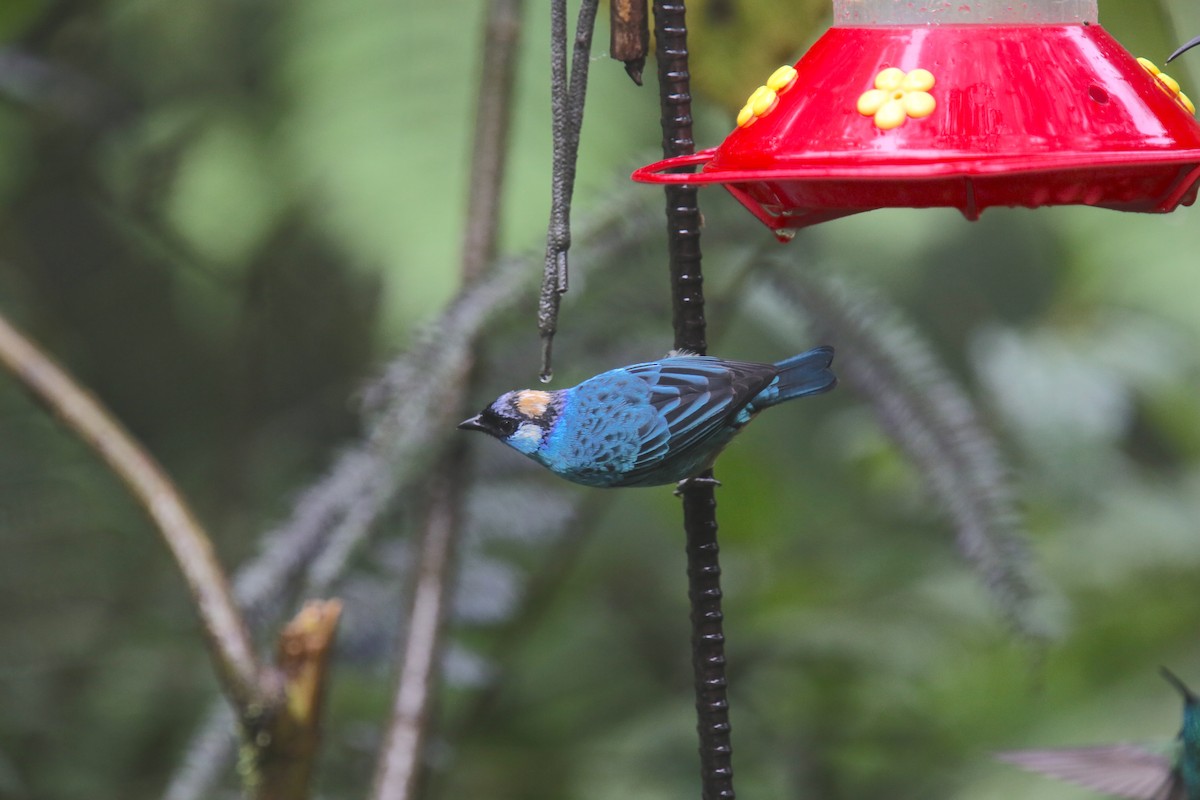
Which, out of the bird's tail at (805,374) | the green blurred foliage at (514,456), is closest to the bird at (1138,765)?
the green blurred foliage at (514,456)

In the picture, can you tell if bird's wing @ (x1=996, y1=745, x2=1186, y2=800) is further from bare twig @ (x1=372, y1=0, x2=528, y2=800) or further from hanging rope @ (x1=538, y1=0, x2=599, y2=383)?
hanging rope @ (x1=538, y1=0, x2=599, y2=383)

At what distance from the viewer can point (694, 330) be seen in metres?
0.96

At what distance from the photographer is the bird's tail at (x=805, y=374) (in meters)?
1.15

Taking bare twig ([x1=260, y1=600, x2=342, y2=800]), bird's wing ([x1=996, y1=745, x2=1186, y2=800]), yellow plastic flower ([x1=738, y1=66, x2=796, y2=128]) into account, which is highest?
yellow plastic flower ([x1=738, y1=66, x2=796, y2=128])

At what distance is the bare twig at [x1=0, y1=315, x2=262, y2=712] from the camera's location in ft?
3.96

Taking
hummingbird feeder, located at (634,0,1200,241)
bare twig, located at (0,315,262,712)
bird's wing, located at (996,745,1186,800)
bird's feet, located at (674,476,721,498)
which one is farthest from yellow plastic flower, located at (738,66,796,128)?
bird's wing, located at (996,745,1186,800)

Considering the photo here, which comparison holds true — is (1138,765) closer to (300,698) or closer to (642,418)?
(642,418)

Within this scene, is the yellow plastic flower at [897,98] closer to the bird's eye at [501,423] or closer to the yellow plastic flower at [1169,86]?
the yellow plastic flower at [1169,86]

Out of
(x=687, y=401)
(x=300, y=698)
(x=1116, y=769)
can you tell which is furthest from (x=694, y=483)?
(x=1116, y=769)

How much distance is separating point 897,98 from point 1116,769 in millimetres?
1119

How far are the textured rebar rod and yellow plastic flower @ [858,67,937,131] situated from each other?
14 centimetres

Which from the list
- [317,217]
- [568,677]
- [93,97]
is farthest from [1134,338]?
[93,97]

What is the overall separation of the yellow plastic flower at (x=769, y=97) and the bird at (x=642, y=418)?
203mm

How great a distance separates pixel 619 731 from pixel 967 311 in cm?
105
